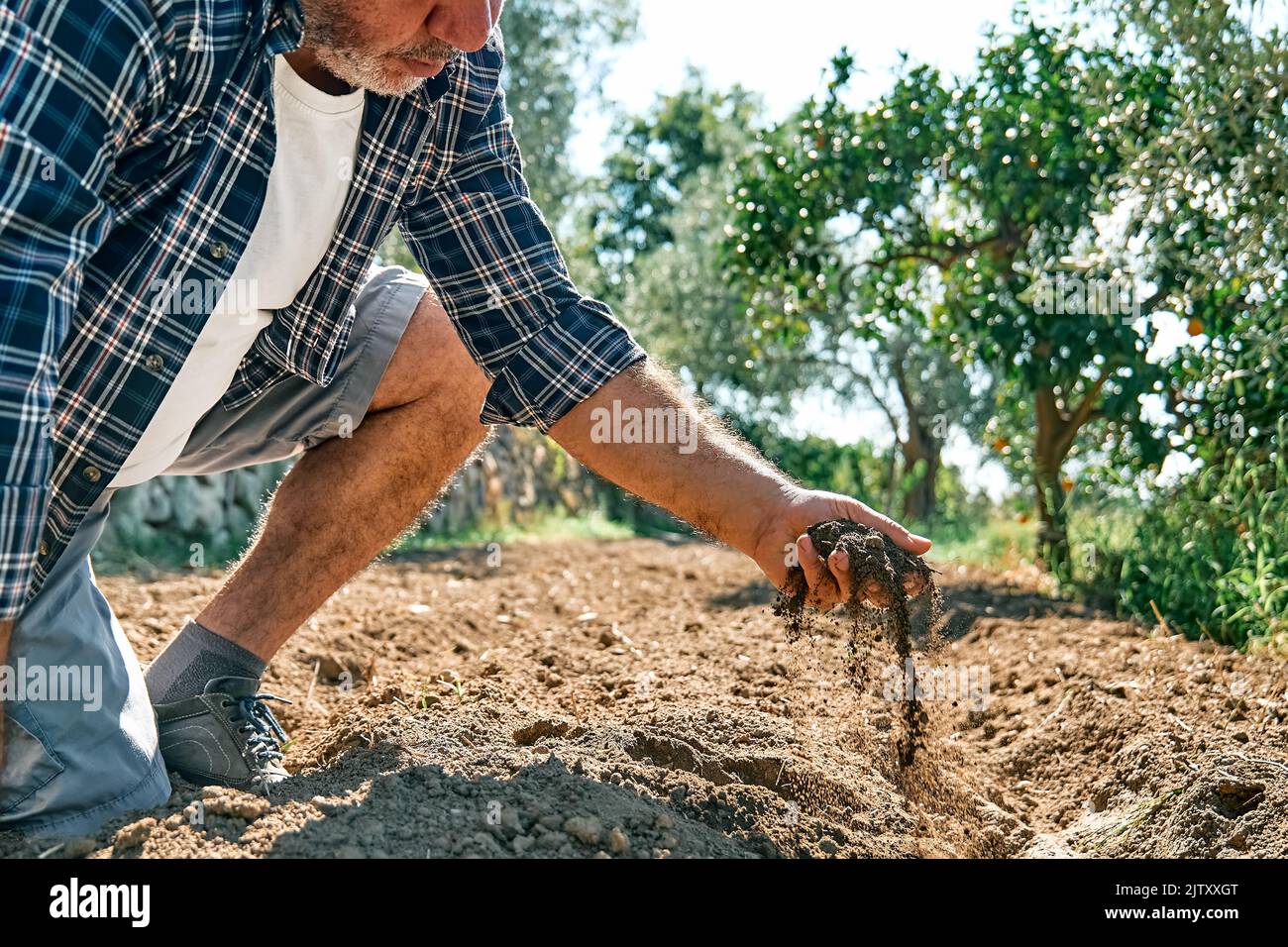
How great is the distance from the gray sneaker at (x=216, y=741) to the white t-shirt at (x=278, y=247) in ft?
1.52

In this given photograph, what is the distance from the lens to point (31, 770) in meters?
1.88

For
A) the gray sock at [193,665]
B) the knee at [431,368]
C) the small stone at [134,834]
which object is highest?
the knee at [431,368]

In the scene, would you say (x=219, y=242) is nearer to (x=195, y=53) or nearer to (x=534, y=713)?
(x=195, y=53)

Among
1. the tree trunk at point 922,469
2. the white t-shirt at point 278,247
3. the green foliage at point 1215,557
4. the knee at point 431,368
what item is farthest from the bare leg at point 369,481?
the tree trunk at point 922,469

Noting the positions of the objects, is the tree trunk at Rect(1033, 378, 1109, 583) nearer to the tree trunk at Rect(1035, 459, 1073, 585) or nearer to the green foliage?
the tree trunk at Rect(1035, 459, 1073, 585)

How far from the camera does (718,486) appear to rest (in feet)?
6.85

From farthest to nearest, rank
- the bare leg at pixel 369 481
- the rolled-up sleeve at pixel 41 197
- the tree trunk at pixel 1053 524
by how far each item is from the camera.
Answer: the tree trunk at pixel 1053 524 → the bare leg at pixel 369 481 → the rolled-up sleeve at pixel 41 197

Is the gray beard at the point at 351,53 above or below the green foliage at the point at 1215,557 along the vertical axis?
above

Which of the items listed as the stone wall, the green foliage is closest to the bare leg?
the stone wall

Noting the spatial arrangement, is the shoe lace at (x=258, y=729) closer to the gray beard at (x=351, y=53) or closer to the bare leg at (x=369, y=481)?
the bare leg at (x=369, y=481)

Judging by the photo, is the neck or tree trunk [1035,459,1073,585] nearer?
the neck

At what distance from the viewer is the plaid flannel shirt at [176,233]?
155 centimetres

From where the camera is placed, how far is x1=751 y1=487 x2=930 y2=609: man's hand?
2020 mm
